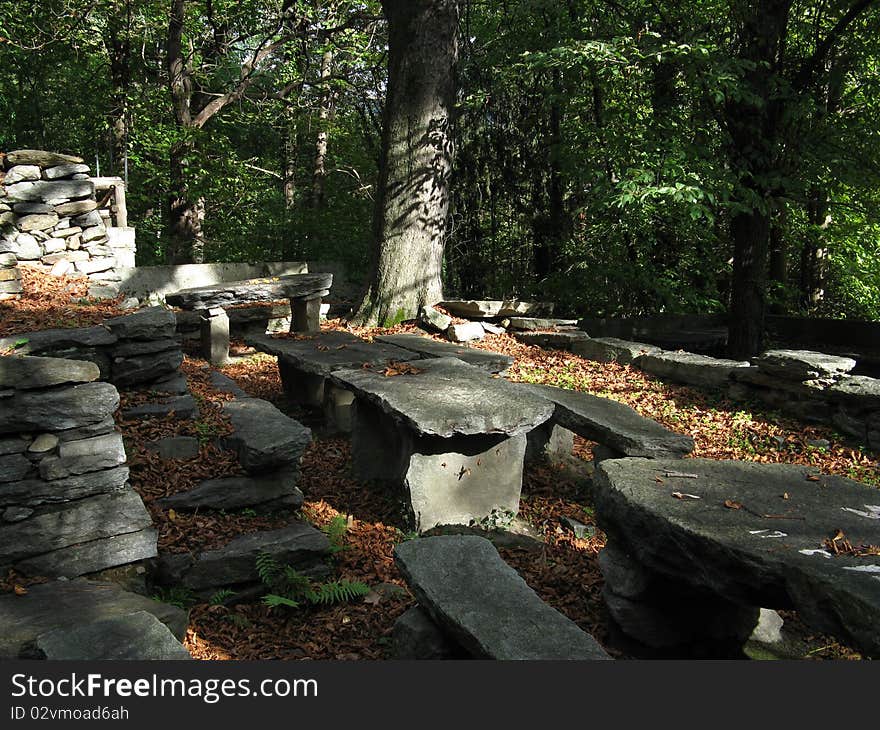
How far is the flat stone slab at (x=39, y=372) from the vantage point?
3734mm

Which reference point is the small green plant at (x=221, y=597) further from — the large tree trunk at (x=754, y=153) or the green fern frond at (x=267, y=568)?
the large tree trunk at (x=754, y=153)

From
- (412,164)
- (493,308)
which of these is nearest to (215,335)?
(412,164)

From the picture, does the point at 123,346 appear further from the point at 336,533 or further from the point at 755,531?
the point at 755,531

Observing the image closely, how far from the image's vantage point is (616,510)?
3.46 metres

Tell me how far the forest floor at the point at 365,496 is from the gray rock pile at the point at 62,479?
0.75 feet

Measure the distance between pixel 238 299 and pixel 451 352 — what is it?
2.53m

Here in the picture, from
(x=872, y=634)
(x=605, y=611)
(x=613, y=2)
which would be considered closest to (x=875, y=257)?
(x=613, y=2)

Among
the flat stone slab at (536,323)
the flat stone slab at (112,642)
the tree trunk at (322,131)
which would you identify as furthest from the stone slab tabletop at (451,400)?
the tree trunk at (322,131)

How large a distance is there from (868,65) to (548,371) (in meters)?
7.08

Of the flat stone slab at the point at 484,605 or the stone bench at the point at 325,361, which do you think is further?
the stone bench at the point at 325,361

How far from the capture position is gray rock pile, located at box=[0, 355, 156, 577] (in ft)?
12.0

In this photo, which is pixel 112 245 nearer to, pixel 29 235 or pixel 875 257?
pixel 29 235

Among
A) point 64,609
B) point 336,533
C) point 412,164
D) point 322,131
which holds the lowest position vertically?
point 336,533

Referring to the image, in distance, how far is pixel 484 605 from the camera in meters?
3.00
